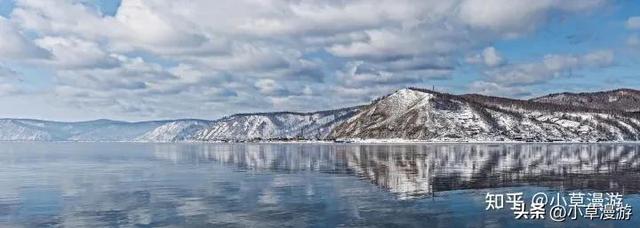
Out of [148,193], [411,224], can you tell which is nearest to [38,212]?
[148,193]

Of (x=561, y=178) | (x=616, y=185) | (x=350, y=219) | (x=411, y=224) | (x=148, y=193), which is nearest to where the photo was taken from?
(x=411, y=224)

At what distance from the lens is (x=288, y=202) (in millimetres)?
47000

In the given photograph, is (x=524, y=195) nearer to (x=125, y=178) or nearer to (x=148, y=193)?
(x=148, y=193)

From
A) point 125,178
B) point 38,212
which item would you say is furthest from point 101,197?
point 125,178

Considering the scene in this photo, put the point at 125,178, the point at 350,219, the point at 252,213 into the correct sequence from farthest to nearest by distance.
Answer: the point at 125,178, the point at 252,213, the point at 350,219

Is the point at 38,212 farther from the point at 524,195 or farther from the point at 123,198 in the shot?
the point at 524,195

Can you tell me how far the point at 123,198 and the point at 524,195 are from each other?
3512cm

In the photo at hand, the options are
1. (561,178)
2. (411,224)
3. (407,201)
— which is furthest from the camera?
(561,178)

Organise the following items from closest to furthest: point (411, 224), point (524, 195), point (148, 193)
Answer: point (411, 224) < point (524, 195) < point (148, 193)

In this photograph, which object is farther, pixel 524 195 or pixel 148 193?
pixel 148 193

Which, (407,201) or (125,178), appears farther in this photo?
(125,178)

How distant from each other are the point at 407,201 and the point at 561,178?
29.5 metres

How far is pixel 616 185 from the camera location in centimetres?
5781

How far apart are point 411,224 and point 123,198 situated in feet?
90.3
